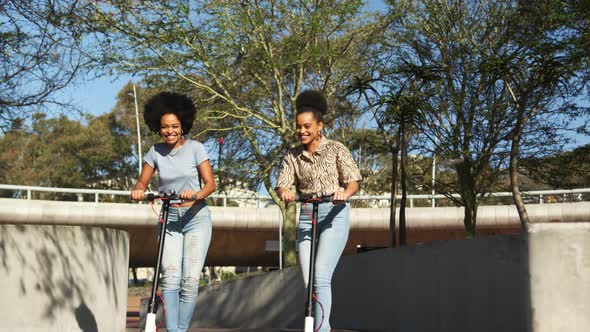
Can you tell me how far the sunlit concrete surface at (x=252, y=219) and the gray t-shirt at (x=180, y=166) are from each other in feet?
104

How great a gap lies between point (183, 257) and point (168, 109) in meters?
1.03

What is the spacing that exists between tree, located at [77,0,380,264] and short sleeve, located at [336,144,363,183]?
1538 centimetres

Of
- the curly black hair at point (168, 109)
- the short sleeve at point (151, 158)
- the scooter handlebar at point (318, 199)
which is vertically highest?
the curly black hair at point (168, 109)

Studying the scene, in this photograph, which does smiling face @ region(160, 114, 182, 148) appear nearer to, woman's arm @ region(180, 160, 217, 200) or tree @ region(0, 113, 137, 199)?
woman's arm @ region(180, 160, 217, 200)

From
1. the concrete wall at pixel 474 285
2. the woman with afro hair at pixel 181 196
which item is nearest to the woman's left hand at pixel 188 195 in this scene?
the woman with afro hair at pixel 181 196

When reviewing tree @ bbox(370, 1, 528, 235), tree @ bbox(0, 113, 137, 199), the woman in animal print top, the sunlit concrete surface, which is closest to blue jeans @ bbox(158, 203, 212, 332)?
the woman in animal print top

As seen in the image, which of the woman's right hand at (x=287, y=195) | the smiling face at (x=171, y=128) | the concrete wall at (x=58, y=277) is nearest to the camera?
the woman's right hand at (x=287, y=195)

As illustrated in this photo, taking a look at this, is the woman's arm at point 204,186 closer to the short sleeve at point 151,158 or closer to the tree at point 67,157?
the short sleeve at point 151,158

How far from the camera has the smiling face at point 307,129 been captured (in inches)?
251

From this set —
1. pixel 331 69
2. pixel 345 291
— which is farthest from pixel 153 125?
pixel 331 69

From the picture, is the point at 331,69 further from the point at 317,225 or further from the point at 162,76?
the point at 317,225

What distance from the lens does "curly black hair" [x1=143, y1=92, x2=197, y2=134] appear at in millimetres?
6766

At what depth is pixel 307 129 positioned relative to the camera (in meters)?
6.39

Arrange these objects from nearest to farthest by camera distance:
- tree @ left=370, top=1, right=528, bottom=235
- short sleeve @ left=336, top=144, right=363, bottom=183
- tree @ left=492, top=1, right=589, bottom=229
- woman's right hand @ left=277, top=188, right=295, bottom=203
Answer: woman's right hand @ left=277, top=188, right=295, bottom=203 → short sleeve @ left=336, top=144, right=363, bottom=183 → tree @ left=492, top=1, right=589, bottom=229 → tree @ left=370, top=1, right=528, bottom=235
